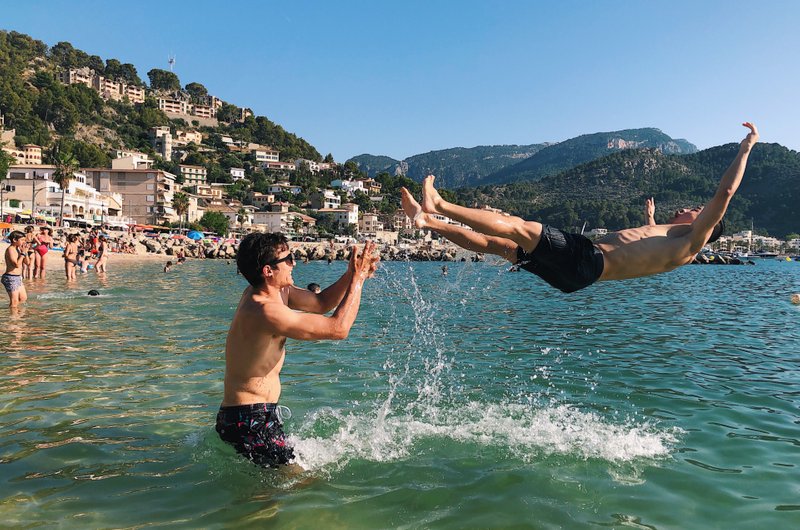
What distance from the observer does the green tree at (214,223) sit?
370 feet

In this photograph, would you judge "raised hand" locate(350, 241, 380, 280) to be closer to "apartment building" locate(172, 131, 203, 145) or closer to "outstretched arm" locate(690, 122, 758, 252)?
"outstretched arm" locate(690, 122, 758, 252)

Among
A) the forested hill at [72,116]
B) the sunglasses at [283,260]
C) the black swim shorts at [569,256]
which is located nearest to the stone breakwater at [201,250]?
the black swim shorts at [569,256]

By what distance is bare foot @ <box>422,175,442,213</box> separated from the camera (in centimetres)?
633

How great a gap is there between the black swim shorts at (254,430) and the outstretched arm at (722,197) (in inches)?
195

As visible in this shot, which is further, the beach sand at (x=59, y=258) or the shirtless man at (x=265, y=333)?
the beach sand at (x=59, y=258)

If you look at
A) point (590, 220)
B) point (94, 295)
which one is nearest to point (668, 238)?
point (94, 295)

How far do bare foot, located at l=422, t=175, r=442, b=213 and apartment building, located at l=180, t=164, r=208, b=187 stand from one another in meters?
156

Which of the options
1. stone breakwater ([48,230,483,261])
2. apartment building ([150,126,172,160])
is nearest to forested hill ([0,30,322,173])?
apartment building ([150,126,172,160])

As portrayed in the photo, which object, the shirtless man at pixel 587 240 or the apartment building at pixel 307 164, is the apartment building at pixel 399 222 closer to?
the apartment building at pixel 307 164

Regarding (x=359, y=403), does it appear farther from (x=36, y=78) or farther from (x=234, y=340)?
(x=36, y=78)

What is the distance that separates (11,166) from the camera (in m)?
93.0

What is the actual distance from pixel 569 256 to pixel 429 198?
1.72m

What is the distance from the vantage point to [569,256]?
648 cm

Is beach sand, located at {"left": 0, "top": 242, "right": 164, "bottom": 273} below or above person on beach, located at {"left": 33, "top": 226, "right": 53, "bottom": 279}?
below
